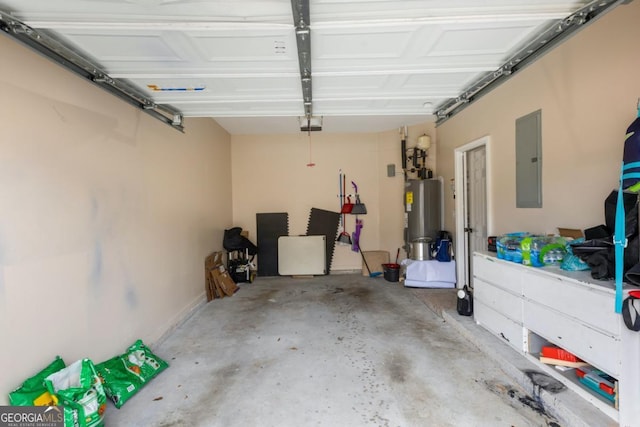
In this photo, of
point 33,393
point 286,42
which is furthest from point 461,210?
point 33,393

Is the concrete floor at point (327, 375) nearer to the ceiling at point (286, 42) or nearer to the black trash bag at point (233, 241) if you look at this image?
the black trash bag at point (233, 241)

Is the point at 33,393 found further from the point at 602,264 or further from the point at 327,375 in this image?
the point at 602,264

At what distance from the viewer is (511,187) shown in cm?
313

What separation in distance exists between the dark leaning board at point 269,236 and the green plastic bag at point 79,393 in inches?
156

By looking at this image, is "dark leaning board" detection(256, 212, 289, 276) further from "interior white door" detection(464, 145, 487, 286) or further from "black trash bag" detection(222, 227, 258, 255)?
"interior white door" detection(464, 145, 487, 286)

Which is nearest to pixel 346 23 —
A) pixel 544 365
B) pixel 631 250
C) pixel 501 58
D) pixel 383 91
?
pixel 383 91

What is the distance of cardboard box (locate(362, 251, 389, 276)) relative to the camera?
5703 millimetres

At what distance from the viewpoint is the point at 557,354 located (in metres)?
2.11

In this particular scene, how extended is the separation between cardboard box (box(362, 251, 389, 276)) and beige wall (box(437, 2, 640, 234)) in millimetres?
2741

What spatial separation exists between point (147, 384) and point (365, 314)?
95.5 inches

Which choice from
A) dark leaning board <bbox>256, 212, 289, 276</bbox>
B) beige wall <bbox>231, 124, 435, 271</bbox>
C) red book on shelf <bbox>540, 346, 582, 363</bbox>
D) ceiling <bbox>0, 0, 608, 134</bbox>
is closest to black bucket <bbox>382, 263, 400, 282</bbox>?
beige wall <bbox>231, 124, 435, 271</bbox>

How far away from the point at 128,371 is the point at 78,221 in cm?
122

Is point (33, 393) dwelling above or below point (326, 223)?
below

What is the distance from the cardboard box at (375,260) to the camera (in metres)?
5.70
